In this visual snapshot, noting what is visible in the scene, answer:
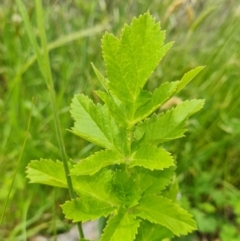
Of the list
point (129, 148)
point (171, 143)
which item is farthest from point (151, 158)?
point (171, 143)

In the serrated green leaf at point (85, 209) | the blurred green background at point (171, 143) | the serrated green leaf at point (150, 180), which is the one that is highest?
the blurred green background at point (171, 143)

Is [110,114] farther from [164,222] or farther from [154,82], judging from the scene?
[154,82]

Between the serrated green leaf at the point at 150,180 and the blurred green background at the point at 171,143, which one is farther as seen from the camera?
the blurred green background at the point at 171,143

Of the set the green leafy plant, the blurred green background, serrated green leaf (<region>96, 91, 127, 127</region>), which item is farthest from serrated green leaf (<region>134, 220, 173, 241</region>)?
the blurred green background

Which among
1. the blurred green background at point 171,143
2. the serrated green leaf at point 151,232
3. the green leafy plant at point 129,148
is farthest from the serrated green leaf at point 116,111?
the blurred green background at point 171,143

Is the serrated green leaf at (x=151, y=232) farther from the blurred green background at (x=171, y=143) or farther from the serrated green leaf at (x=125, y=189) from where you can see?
the blurred green background at (x=171, y=143)

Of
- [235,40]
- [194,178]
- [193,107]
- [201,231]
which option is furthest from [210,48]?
[193,107]
